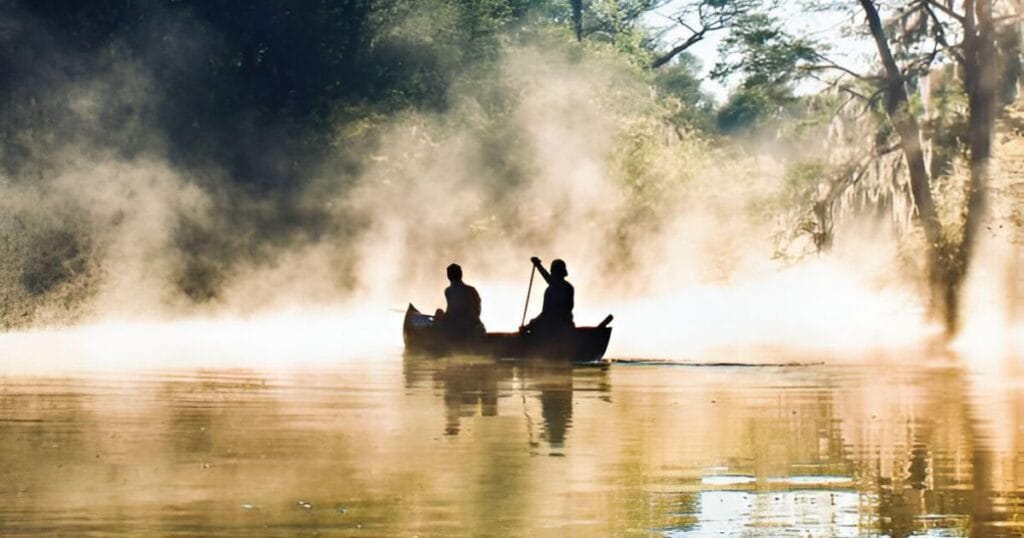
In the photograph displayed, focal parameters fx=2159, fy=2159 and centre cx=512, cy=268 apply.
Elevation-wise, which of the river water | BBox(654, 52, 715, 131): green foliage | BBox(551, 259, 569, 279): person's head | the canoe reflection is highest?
BBox(654, 52, 715, 131): green foliage

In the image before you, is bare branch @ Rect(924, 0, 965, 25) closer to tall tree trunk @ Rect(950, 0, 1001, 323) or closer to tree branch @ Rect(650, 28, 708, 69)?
tall tree trunk @ Rect(950, 0, 1001, 323)

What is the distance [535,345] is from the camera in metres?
29.3

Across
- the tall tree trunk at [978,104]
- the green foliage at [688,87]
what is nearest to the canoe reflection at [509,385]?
the tall tree trunk at [978,104]

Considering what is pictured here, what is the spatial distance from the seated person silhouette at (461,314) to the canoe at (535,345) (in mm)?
100

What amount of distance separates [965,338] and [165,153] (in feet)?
71.4

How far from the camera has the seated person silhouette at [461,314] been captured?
30.1 meters

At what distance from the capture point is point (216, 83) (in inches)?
2117

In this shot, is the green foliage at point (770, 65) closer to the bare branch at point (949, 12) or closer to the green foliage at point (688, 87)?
the bare branch at point (949, 12)

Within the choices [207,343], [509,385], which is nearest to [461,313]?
[509,385]

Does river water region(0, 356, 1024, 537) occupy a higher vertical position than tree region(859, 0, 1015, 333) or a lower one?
lower

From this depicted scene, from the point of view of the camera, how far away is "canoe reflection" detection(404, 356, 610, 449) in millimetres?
18156

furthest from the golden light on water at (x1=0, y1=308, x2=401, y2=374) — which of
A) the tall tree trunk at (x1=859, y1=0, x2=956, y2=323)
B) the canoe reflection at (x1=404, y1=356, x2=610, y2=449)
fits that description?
the tall tree trunk at (x1=859, y1=0, x2=956, y2=323)

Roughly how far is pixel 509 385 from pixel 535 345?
201 inches

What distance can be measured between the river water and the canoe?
450cm
